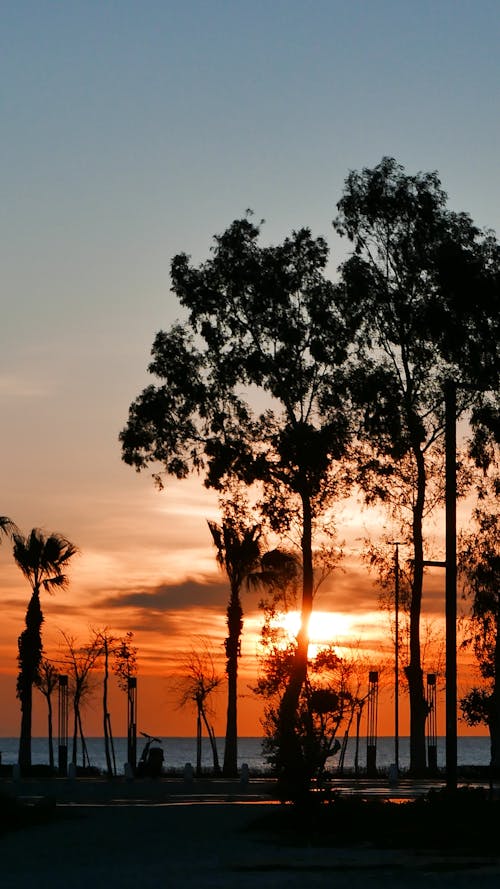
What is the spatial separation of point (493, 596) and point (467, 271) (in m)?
15.6

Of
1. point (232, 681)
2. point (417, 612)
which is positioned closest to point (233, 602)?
point (232, 681)

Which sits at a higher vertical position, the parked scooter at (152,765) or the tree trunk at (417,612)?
the tree trunk at (417,612)

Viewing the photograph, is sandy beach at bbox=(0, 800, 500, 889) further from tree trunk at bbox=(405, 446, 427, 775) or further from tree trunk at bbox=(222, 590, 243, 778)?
tree trunk at bbox=(222, 590, 243, 778)

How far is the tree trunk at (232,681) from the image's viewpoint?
65.9 meters

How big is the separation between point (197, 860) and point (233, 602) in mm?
49596

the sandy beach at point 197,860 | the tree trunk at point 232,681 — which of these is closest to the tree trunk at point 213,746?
the tree trunk at point 232,681

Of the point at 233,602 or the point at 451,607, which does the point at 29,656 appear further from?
the point at 451,607

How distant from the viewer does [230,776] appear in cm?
6400

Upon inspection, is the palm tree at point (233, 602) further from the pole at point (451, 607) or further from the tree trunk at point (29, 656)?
the pole at point (451, 607)

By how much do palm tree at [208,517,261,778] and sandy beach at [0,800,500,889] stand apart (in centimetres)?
3860

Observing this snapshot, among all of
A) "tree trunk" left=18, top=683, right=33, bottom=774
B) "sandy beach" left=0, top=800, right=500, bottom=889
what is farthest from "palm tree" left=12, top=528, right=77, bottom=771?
"sandy beach" left=0, top=800, right=500, bottom=889

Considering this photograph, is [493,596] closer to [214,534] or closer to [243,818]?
[214,534]

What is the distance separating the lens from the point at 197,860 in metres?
20.8

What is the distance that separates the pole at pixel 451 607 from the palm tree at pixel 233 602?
37.5 m
